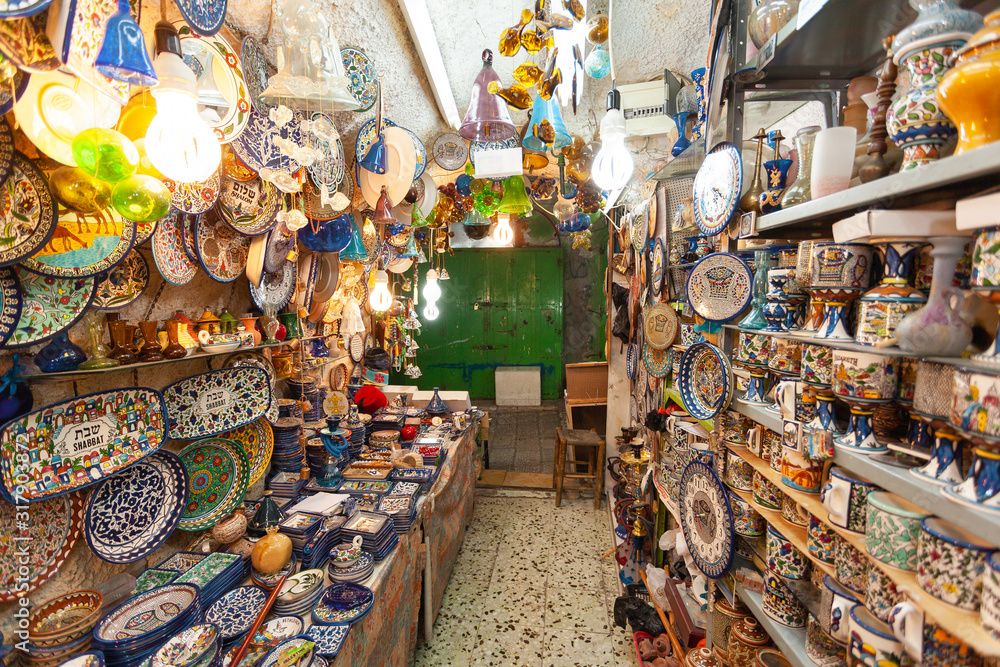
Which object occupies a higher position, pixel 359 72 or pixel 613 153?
pixel 359 72

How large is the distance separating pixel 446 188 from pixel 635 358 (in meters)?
2.22

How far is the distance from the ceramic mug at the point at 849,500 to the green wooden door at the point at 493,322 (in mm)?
6493

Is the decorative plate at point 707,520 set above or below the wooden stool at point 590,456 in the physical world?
above

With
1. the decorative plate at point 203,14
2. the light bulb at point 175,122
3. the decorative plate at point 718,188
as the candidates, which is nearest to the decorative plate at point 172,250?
the light bulb at point 175,122

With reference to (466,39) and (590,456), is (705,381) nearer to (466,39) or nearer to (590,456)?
(466,39)

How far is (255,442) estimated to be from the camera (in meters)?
2.04

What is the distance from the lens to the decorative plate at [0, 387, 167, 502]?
3.72 ft

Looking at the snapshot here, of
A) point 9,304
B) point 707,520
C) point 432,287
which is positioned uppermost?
point 432,287

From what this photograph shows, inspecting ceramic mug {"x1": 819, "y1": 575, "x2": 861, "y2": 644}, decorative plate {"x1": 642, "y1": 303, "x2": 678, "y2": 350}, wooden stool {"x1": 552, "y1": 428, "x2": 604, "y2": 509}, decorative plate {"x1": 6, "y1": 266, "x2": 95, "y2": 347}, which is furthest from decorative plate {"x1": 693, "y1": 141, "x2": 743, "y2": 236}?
wooden stool {"x1": 552, "y1": 428, "x2": 604, "y2": 509}

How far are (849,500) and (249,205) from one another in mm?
2100

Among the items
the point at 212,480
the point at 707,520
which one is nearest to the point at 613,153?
the point at 707,520

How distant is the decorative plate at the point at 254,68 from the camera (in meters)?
1.59

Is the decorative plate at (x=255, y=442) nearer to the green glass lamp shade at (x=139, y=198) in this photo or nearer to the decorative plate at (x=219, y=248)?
the decorative plate at (x=219, y=248)

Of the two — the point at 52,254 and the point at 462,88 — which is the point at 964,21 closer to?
the point at 52,254
